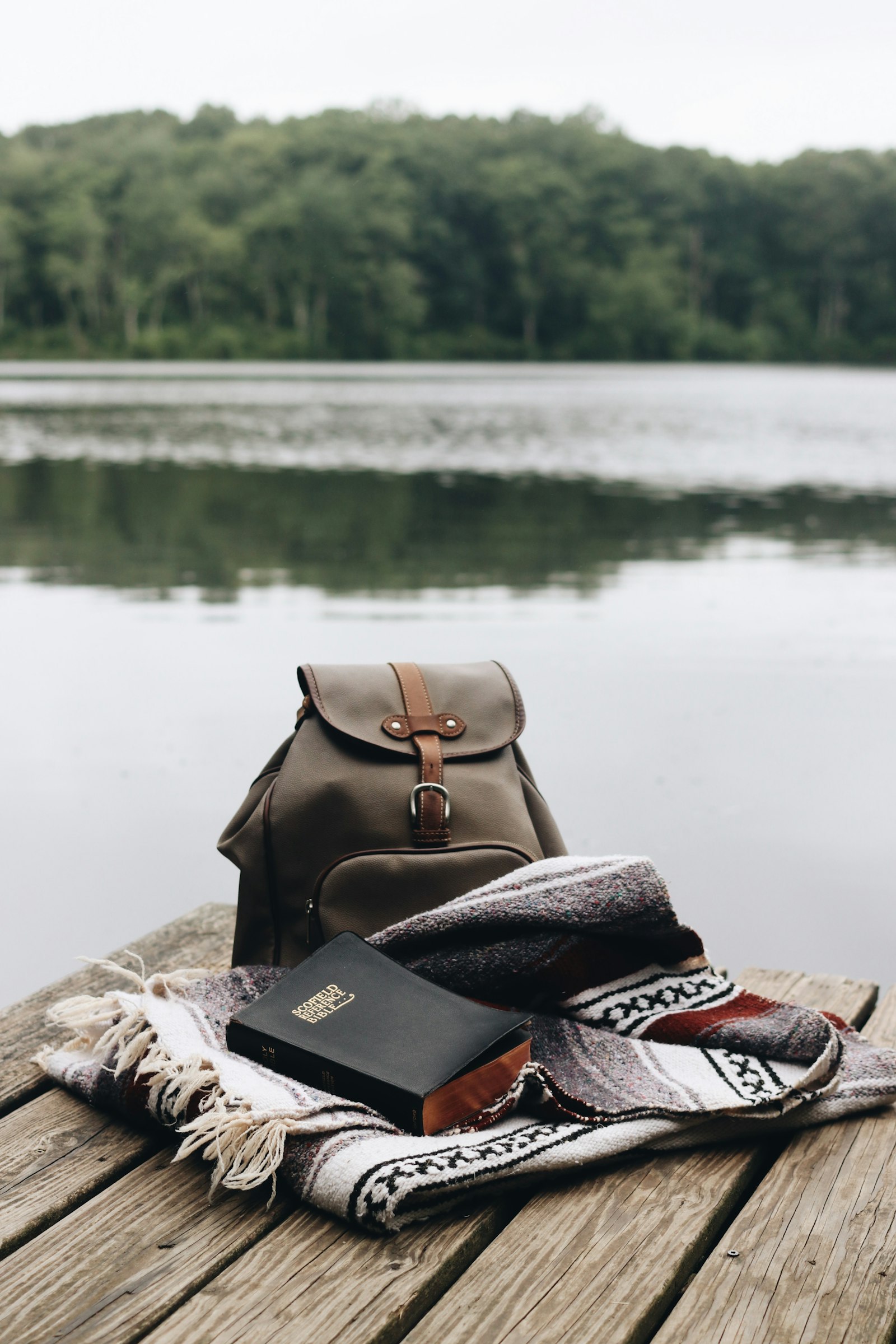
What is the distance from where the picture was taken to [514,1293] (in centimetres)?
142

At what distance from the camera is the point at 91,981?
2.33 m

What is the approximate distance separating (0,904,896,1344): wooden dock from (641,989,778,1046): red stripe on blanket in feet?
0.66

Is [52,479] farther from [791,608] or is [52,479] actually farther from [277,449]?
[791,608]

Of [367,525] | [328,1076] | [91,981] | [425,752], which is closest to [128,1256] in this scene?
[328,1076]

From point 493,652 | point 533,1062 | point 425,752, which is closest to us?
point 533,1062

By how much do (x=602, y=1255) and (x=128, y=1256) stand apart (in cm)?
55

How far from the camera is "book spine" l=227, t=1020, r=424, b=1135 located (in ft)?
5.41

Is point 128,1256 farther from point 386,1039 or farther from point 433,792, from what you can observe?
point 433,792

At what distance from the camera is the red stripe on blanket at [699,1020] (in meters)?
1.94

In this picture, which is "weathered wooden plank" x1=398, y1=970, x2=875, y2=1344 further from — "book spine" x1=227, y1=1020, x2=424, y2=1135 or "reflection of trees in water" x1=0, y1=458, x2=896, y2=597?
"reflection of trees in water" x1=0, y1=458, x2=896, y2=597

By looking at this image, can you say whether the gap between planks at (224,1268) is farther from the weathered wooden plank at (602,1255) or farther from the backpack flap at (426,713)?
the backpack flap at (426,713)

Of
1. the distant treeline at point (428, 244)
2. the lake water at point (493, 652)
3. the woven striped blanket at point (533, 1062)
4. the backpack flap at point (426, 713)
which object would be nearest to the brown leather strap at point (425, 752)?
the backpack flap at point (426, 713)

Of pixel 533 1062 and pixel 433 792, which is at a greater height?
pixel 433 792

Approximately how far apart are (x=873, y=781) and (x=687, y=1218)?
3320 mm
